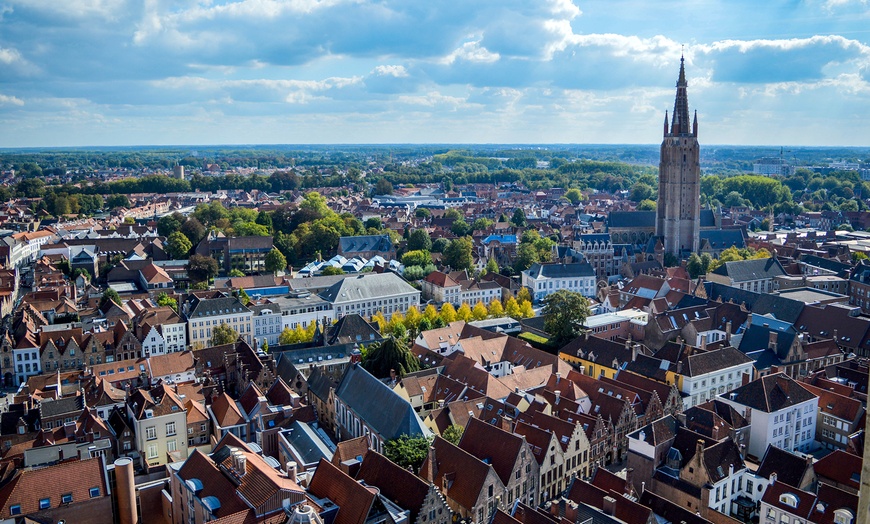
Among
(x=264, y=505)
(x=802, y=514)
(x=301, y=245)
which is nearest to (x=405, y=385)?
(x=264, y=505)

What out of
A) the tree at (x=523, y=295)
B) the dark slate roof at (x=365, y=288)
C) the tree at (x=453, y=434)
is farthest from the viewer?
the tree at (x=523, y=295)

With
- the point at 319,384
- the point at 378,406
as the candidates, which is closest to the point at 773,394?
the point at 378,406

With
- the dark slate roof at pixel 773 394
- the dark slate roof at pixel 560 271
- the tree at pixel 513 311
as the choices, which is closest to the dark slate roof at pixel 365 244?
the dark slate roof at pixel 560 271

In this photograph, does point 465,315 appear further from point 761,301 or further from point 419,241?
point 419,241

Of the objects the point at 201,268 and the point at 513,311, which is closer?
the point at 513,311

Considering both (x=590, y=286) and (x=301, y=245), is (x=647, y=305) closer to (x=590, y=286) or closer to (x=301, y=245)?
(x=590, y=286)

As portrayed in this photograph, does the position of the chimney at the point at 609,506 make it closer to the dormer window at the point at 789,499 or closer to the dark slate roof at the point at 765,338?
the dormer window at the point at 789,499

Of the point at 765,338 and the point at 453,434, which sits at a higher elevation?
the point at 765,338
